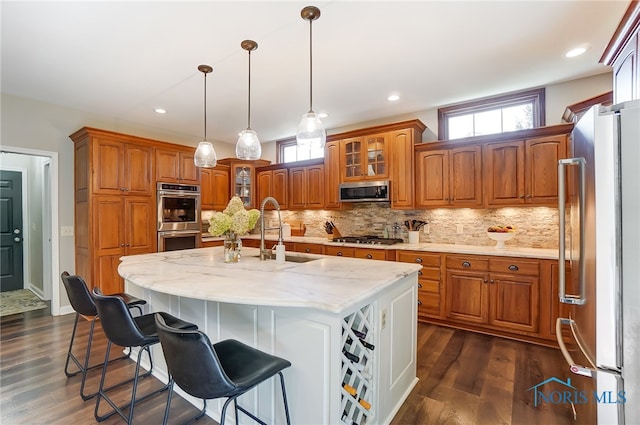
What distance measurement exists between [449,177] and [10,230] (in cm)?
719

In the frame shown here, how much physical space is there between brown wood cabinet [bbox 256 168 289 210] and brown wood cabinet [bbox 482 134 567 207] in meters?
3.18

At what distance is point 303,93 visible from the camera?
11.8 ft

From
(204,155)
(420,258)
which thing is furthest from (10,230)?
(420,258)

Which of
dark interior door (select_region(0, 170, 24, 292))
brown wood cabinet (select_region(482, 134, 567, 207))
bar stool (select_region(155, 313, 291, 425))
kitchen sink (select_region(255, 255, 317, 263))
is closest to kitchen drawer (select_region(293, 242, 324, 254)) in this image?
kitchen sink (select_region(255, 255, 317, 263))

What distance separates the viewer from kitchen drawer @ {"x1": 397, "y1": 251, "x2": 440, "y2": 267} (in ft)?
11.4

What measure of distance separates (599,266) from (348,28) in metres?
2.22

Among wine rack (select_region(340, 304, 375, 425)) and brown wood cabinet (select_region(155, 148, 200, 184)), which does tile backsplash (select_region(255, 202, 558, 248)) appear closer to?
brown wood cabinet (select_region(155, 148, 200, 184))

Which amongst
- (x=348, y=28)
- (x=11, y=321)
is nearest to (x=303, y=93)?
(x=348, y=28)

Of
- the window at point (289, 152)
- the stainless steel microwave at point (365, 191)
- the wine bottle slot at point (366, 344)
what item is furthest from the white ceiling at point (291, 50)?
the wine bottle slot at point (366, 344)

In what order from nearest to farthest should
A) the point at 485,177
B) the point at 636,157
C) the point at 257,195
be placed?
the point at 636,157 → the point at 485,177 → the point at 257,195

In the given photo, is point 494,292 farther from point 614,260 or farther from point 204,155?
point 204,155

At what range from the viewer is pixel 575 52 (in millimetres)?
2648

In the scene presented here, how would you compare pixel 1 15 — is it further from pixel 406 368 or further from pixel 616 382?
pixel 616 382

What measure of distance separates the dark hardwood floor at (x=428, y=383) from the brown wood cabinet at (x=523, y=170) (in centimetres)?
155
